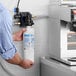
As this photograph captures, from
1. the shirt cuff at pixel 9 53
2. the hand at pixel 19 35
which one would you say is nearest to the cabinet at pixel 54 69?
the hand at pixel 19 35

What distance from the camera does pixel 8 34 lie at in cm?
140

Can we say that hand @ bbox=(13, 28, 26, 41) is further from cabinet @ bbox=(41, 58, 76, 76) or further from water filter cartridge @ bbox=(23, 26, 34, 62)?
cabinet @ bbox=(41, 58, 76, 76)

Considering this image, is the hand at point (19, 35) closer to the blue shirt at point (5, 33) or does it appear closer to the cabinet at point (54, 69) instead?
the cabinet at point (54, 69)

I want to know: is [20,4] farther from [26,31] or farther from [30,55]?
[30,55]

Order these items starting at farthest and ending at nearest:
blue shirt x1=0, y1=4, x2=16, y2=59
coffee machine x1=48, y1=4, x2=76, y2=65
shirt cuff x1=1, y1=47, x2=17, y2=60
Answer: coffee machine x1=48, y1=4, x2=76, y2=65, shirt cuff x1=1, y1=47, x2=17, y2=60, blue shirt x1=0, y1=4, x2=16, y2=59

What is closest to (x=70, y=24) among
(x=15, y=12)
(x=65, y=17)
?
(x=65, y=17)

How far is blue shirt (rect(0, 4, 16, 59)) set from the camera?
1.37 m

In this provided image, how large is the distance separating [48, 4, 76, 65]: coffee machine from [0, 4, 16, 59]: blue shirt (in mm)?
485

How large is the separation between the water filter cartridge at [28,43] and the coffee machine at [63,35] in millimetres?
172

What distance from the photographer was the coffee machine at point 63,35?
5.94ft

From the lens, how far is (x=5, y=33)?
1.38 meters

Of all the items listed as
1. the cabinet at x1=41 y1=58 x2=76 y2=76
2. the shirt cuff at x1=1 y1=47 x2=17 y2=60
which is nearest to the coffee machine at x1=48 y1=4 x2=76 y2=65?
the cabinet at x1=41 y1=58 x2=76 y2=76

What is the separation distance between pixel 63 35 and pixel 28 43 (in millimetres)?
292

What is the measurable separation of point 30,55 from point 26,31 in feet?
0.63
